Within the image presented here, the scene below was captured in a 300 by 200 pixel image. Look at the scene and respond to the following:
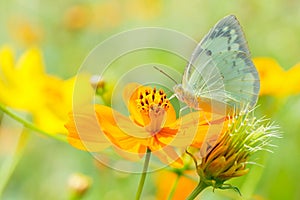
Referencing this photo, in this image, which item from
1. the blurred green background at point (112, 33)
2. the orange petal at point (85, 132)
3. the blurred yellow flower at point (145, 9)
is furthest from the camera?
the blurred yellow flower at point (145, 9)

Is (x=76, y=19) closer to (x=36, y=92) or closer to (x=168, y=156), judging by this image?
(x=36, y=92)

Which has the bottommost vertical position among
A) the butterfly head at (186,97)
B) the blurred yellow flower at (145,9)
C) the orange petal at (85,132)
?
the orange petal at (85,132)

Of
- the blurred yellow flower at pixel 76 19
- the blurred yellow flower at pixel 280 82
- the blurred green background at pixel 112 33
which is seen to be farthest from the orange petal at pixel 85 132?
the blurred yellow flower at pixel 76 19

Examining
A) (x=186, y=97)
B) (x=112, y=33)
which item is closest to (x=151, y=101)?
(x=186, y=97)

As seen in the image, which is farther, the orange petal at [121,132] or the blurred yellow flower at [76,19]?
the blurred yellow flower at [76,19]

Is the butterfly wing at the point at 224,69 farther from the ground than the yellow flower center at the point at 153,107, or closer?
farther from the ground

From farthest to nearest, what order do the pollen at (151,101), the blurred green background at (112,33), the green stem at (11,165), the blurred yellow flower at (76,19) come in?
the blurred yellow flower at (76,19) → the blurred green background at (112,33) → the green stem at (11,165) → the pollen at (151,101)

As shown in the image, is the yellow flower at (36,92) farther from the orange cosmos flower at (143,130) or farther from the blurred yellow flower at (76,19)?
the blurred yellow flower at (76,19)
